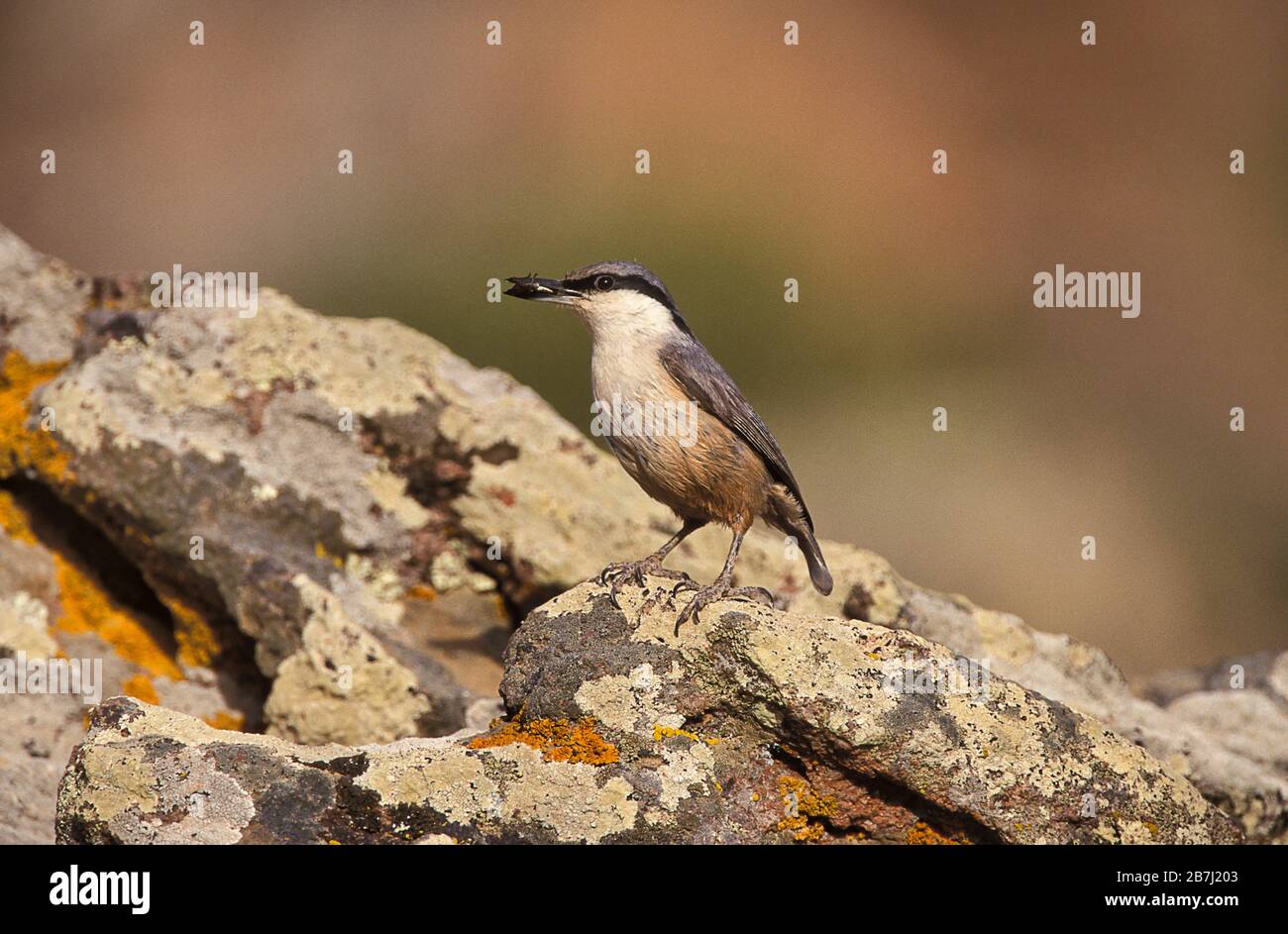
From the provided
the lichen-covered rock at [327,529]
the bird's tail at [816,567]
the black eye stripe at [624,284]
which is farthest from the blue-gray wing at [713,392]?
the lichen-covered rock at [327,529]

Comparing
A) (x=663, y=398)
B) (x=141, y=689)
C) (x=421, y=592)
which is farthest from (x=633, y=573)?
(x=141, y=689)

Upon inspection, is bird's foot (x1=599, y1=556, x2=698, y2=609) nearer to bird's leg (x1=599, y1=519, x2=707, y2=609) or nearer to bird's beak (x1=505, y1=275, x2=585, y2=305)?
Result: bird's leg (x1=599, y1=519, x2=707, y2=609)

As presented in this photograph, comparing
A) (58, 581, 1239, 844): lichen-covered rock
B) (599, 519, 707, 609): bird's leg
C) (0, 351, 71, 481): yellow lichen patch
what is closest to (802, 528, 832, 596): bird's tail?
(599, 519, 707, 609): bird's leg

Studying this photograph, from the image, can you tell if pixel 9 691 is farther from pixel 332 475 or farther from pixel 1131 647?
pixel 1131 647

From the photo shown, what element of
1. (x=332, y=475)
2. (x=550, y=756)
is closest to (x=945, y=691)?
(x=550, y=756)

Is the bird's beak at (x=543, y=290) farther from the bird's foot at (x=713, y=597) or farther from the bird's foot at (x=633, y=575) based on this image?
the bird's foot at (x=713, y=597)

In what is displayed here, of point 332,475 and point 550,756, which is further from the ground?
point 332,475
